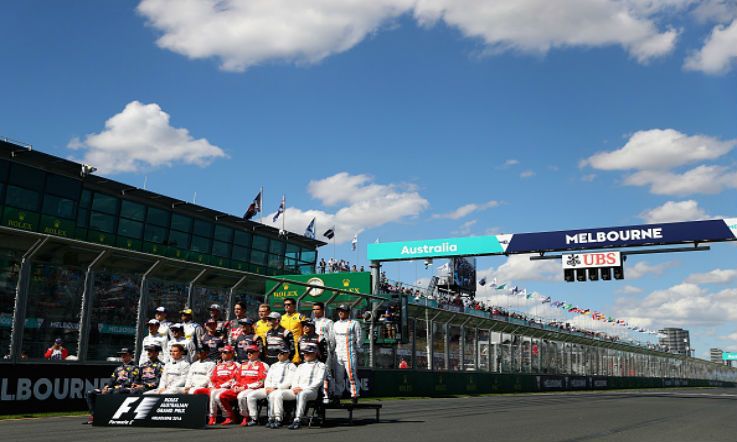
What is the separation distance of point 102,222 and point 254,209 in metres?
9.57

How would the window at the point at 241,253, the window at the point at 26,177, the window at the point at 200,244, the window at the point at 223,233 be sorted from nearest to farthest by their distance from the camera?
the window at the point at 26,177 → the window at the point at 200,244 → the window at the point at 223,233 → the window at the point at 241,253

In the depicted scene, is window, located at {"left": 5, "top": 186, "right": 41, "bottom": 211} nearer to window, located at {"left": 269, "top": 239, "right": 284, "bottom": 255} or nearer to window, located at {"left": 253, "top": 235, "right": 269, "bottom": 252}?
window, located at {"left": 253, "top": 235, "right": 269, "bottom": 252}

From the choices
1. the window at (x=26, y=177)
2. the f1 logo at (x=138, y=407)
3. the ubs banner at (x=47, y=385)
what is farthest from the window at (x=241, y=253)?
the f1 logo at (x=138, y=407)

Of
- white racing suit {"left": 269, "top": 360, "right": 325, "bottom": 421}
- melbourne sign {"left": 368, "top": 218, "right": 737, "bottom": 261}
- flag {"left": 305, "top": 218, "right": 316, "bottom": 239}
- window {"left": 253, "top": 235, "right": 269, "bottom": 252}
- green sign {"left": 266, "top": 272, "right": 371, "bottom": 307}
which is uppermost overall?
flag {"left": 305, "top": 218, "right": 316, "bottom": 239}

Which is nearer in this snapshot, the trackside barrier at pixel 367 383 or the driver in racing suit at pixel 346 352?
the driver in racing suit at pixel 346 352

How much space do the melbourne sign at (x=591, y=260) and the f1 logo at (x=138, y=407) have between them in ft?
72.2

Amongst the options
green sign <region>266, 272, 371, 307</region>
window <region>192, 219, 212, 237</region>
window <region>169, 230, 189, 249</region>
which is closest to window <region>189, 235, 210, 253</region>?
window <region>192, 219, 212, 237</region>

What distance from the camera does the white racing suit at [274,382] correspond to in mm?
Result: 9578

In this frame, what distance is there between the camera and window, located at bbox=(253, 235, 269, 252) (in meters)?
40.1

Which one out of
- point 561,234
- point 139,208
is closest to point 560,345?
point 561,234

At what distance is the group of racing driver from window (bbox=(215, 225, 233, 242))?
85.8 ft

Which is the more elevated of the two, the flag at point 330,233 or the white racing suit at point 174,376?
the flag at point 330,233

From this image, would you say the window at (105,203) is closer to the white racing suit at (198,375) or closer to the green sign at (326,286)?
the green sign at (326,286)

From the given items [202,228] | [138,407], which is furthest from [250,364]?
[202,228]
